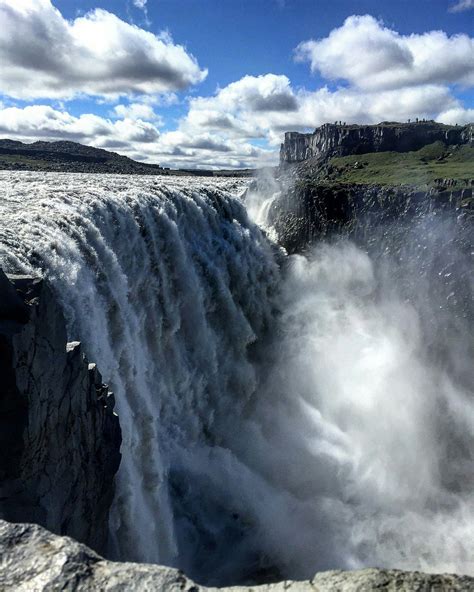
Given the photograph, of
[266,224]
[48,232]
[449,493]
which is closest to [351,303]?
[266,224]

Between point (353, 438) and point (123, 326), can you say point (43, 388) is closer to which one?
point (123, 326)

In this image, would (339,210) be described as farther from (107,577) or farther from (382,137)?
(382,137)

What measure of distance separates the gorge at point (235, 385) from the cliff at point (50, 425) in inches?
2.0

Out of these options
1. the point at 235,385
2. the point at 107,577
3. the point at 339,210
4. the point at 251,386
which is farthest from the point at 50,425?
the point at 339,210

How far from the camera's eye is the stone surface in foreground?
4.24m

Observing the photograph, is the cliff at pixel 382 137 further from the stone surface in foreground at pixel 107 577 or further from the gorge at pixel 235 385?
the stone surface in foreground at pixel 107 577

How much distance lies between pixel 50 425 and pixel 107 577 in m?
7.56

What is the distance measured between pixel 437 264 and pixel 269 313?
17.2 m

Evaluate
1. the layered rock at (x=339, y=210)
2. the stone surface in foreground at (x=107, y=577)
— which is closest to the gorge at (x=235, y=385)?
the stone surface in foreground at (x=107, y=577)

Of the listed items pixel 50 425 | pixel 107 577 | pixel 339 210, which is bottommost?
pixel 50 425

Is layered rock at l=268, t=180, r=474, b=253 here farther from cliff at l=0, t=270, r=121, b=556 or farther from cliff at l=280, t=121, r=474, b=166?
cliff at l=280, t=121, r=474, b=166

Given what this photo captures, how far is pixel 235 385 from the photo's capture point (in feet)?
98.1

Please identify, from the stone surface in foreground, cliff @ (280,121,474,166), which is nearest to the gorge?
the stone surface in foreground

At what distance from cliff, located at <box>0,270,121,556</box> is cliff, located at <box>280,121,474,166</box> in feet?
475
